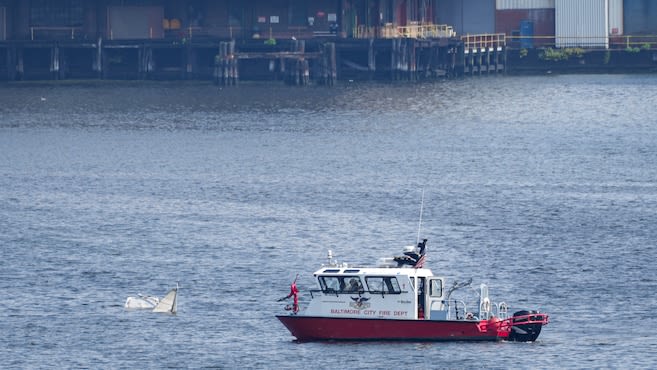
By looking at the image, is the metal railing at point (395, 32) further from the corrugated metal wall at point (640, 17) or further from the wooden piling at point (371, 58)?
the corrugated metal wall at point (640, 17)

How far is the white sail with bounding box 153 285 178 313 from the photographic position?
5856 centimetres

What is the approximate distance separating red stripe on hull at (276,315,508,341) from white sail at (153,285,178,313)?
254 inches

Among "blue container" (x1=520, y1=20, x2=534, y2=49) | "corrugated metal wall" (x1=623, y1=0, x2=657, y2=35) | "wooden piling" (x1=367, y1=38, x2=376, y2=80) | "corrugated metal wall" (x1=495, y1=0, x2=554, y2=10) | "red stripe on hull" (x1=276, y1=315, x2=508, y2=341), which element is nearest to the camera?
"red stripe on hull" (x1=276, y1=315, x2=508, y2=341)

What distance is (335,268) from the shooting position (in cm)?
5312

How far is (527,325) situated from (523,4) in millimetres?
114477

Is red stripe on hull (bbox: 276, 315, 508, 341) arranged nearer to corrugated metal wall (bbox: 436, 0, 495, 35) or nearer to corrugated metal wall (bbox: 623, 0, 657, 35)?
corrugated metal wall (bbox: 623, 0, 657, 35)

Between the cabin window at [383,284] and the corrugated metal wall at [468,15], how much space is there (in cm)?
11647

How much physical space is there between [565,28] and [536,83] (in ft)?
21.9

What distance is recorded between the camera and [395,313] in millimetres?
52469

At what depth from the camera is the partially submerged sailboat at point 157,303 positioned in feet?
192

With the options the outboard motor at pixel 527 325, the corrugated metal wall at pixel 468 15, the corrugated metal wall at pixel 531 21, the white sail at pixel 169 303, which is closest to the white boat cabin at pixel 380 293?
the outboard motor at pixel 527 325

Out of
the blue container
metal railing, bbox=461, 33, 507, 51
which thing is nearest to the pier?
metal railing, bbox=461, 33, 507, 51

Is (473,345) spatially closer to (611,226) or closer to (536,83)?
(611,226)

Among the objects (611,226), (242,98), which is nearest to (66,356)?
(611,226)
